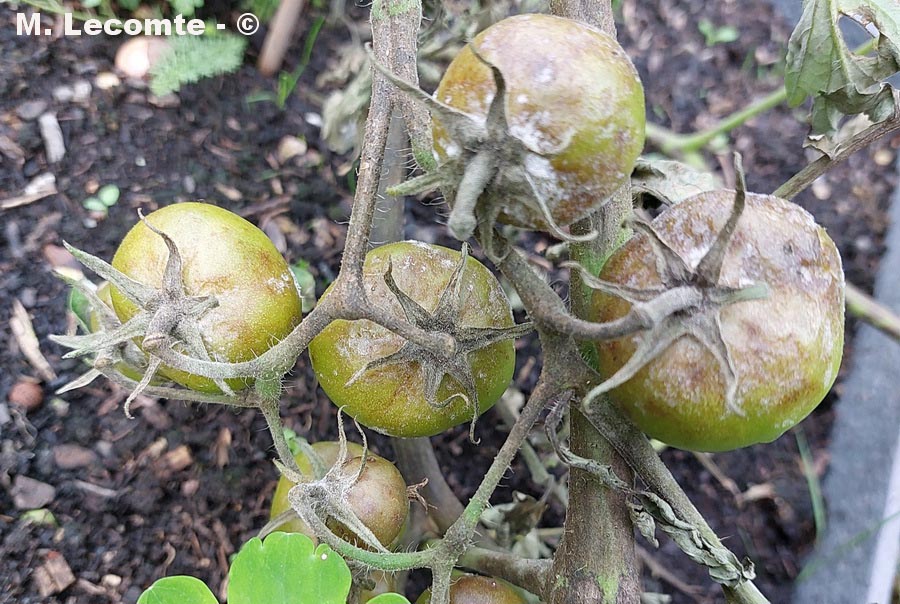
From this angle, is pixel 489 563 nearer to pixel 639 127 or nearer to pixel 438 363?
pixel 438 363

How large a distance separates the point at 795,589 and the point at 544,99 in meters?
1.51

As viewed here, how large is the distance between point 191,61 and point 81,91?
0.93 feet

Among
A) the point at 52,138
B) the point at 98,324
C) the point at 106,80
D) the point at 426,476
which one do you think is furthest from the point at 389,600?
the point at 106,80

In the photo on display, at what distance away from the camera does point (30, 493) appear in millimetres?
1396

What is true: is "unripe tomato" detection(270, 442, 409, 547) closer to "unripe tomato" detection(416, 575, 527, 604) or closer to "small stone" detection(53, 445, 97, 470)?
"unripe tomato" detection(416, 575, 527, 604)

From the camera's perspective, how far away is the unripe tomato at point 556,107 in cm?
77

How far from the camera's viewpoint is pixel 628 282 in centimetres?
84

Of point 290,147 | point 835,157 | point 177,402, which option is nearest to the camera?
point 835,157

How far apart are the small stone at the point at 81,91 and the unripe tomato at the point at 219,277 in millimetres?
848

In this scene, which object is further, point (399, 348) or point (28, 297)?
point (28, 297)

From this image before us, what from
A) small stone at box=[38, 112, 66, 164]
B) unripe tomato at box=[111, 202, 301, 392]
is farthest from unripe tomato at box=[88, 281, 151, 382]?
small stone at box=[38, 112, 66, 164]

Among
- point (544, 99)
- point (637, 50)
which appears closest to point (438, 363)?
point (544, 99)

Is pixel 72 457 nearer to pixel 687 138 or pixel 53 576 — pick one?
pixel 53 576

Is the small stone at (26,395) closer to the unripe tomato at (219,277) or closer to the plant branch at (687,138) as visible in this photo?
the unripe tomato at (219,277)
